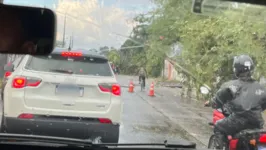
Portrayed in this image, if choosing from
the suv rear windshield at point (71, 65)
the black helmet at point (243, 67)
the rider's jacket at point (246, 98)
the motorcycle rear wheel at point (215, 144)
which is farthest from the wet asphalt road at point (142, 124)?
the black helmet at point (243, 67)

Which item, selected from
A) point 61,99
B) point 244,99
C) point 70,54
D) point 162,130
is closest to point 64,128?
point 61,99

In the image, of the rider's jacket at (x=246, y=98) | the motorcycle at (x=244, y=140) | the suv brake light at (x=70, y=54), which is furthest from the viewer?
the suv brake light at (x=70, y=54)

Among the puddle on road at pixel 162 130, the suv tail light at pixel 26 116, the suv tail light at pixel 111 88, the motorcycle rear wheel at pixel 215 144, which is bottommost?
the puddle on road at pixel 162 130

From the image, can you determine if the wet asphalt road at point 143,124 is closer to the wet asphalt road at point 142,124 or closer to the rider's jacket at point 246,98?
the wet asphalt road at point 142,124

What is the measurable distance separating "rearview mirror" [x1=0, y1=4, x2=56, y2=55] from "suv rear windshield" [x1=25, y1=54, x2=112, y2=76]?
4.36m

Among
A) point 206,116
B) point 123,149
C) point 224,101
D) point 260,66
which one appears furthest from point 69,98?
point 206,116

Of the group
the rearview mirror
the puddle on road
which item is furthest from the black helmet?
the puddle on road

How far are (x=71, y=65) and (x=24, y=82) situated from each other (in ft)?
2.22

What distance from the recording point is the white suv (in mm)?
7074

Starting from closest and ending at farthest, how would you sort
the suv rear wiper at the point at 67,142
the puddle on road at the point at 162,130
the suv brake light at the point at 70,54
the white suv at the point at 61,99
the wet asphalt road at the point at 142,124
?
1. the suv rear wiper at the point at 67,142
2. the white suv at the point at 61,99
3. the suv brake light at the point at 70,54
4. the wet asphalt road at the point at 142,124
5. the puddle on road at the point at 162,130

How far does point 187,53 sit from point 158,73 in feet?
11.2

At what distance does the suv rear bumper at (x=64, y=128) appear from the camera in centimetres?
695

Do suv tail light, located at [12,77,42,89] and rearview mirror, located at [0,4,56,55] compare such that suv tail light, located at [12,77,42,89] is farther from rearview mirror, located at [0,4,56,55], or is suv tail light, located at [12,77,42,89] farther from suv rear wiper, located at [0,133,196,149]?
rearview mirror, located at [0,4,56,55]

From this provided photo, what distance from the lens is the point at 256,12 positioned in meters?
3.99
